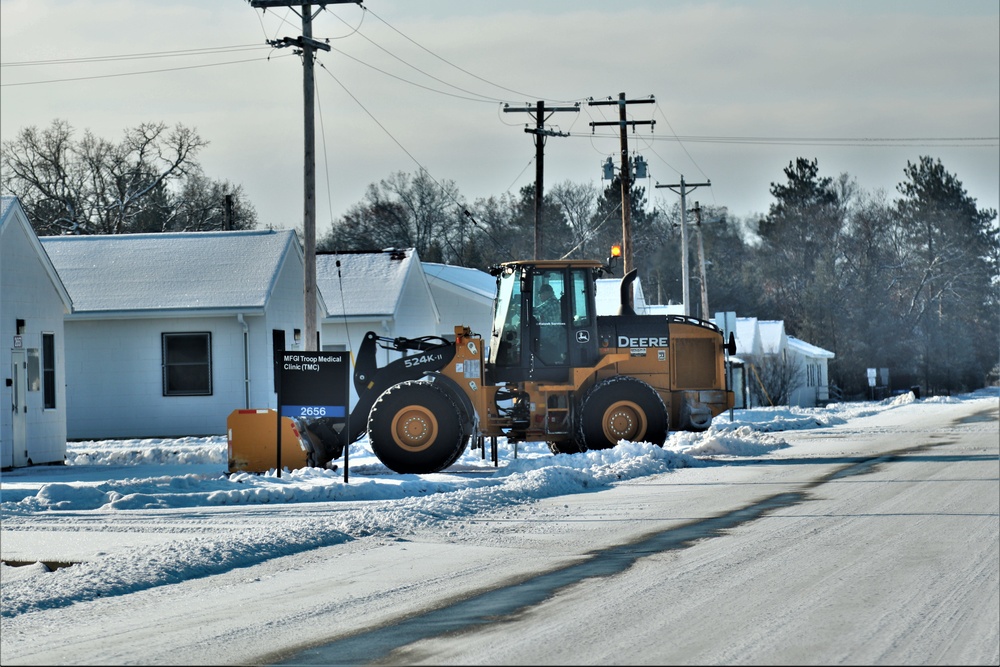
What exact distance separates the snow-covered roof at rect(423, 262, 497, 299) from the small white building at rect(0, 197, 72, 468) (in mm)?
20899

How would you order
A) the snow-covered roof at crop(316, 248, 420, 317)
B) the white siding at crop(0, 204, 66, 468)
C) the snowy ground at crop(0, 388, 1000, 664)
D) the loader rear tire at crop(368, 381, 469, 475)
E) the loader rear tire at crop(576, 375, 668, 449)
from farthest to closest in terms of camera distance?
1. the snow-covered roof at crop(316, 248, 420, 317)
2. the white siding at crop(0, 204, 66, 468)
3. the loader rear tire at crop(576, 375, 668, 449)
4. the loader rear tire at crop(368, 381, 469, 475)
5. the snowy ground at crop(0, 388, 1000, 664)

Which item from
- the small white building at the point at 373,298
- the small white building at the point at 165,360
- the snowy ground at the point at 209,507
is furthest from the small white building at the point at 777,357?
the snowy ground at the point at 209,507

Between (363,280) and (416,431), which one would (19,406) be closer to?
(416,431)

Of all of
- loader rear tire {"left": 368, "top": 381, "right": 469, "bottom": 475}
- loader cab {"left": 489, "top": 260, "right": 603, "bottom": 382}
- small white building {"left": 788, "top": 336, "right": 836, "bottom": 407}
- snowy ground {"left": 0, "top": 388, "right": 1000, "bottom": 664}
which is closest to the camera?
snowy ground {"left": 0, "top": 388, "right": 1000, "bottom": 664}

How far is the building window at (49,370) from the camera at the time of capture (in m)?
23.7

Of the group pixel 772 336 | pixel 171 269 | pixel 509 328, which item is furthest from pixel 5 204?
pixel 772 336

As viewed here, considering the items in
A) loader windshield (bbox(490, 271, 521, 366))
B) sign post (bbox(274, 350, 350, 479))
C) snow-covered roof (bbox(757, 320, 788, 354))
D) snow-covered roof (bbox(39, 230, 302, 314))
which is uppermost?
snow-covered roof (bbox(39, 230, 302, 314))

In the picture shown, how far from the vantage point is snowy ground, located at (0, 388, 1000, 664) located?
9984 millimetres

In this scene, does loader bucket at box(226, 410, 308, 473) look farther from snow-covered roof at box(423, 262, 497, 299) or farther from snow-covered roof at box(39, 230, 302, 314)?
snow-covered roof at box(423, 262, 497, 299)

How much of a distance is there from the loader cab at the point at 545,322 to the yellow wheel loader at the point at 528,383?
0.06ft

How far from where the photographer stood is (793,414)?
145 feet

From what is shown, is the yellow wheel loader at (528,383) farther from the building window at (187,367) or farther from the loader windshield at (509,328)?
the building window at (187,367)

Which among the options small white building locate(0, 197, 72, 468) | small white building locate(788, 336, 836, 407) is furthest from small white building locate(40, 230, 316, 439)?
small white building locate(788, 336, 836, 407)

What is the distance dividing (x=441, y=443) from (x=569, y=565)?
31.2 feet
